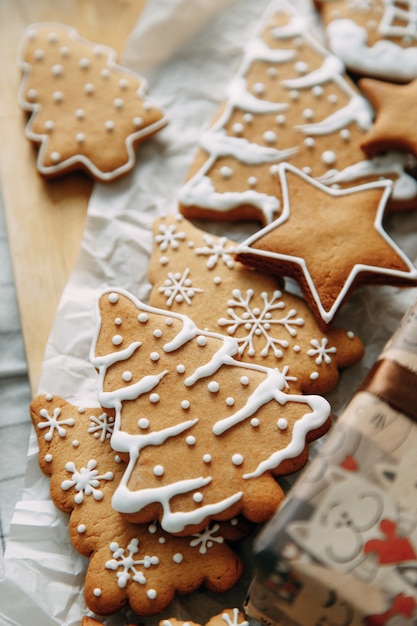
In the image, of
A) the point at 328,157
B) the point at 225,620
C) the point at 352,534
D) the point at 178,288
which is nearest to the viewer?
the point at 352,534

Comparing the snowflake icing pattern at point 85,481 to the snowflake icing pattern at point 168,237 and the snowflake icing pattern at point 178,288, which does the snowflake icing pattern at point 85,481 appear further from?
the snowflake icing pattern at point 168,237

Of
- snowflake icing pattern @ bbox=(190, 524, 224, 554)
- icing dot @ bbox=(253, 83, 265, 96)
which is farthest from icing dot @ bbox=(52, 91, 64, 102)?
snowflake icing pattern @ bbox=(190, 524, 224, 554)

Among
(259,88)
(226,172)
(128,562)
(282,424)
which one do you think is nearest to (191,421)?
(282,424)

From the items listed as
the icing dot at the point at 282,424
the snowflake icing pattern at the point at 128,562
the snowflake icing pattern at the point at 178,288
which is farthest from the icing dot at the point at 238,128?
the snowflake icing pattern at the point at 128,562

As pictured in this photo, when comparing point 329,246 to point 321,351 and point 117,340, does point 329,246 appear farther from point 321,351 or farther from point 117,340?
point 117,340

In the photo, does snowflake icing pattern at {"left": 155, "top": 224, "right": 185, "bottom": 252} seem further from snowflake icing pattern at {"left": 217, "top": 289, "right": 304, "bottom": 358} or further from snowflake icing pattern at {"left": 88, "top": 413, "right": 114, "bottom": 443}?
snowflake icing pattern at {"left": 88, "top": 413, "right": 114, "bottom": 443}
